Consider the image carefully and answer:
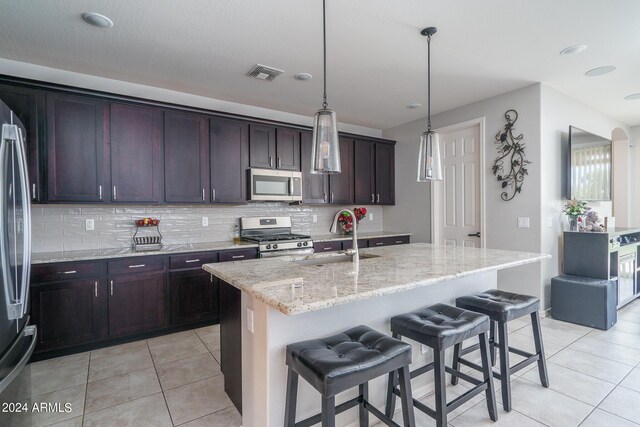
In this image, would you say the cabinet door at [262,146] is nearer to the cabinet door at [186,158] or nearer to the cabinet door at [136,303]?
the cabinet door at [186,158]

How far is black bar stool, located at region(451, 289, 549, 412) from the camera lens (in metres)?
2.00

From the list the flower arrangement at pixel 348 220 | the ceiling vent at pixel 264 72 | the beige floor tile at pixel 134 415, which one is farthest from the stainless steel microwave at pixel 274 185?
the beige floor tile at pixel 134 415

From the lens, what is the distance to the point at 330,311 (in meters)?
1.75

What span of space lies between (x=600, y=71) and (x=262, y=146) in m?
3.76

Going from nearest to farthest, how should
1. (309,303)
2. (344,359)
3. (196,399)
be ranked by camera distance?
(309,303) → (344,359) → (196,399)

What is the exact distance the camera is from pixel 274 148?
166 inches

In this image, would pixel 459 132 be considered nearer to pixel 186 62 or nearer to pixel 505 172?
pixel 505 172

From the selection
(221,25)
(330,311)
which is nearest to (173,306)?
(330,311)

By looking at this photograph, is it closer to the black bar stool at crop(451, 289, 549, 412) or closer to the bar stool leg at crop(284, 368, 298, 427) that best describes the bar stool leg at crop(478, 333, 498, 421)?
the black bar stool at crop(451, 289, 549, 412)

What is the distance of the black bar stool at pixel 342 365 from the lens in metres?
1.29

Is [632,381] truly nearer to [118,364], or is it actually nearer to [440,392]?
[440,392]

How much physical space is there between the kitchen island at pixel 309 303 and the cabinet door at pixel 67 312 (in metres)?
1.55

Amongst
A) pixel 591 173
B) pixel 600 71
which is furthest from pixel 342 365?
pixel 591 173

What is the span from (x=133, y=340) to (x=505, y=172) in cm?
446
